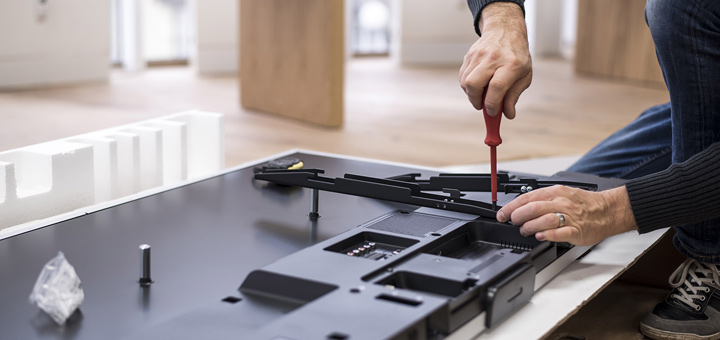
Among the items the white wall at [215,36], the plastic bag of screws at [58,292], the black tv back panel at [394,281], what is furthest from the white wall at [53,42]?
the plastic bag of screws at [58,292]

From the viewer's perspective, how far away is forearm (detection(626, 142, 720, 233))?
89 centimetres

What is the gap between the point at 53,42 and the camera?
3131 mm

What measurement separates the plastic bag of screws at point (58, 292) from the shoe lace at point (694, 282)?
70 cm

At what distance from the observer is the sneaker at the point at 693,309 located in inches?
38.6

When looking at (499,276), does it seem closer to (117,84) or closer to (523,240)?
(523,240)

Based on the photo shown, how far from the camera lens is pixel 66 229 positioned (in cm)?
89

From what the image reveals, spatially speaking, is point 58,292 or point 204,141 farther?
point 204,141

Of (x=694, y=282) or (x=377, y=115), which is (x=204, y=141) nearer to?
(x=694, y=282)

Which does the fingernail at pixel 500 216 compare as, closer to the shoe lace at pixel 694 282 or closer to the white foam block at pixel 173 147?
the shoe lace at pixel 694 282

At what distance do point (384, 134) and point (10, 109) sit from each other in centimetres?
117

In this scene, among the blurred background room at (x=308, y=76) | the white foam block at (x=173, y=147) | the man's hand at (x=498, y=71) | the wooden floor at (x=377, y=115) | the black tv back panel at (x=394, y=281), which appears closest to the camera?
the black tv back panel at (x=394, y=281)

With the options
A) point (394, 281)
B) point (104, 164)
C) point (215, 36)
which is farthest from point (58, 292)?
point (215, 36)

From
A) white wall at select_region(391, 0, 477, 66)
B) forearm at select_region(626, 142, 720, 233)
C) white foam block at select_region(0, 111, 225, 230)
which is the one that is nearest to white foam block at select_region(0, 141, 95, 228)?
white foam block at select_region(0, 111, 225, 230)

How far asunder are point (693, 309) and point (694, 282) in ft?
0.11
